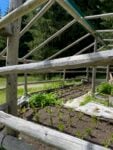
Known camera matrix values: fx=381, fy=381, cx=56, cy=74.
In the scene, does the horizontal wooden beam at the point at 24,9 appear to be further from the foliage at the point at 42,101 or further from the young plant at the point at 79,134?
the foliage at the point at 42,101

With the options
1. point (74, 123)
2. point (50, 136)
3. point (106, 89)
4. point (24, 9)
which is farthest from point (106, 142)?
point (106, 89)

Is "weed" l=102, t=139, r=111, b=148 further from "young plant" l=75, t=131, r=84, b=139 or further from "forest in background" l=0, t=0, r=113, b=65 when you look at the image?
"forest in background" l=0, t=0, r=113, b=65

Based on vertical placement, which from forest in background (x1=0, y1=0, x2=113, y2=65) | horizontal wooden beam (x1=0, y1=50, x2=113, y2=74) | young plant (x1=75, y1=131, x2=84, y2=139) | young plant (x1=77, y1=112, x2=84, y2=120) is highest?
forest in background (x1=0, y1=0, x2=113, y2=65)

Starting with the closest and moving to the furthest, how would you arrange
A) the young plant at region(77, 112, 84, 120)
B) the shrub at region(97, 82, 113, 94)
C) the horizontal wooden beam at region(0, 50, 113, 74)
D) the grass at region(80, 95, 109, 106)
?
the horizontal wooden beam at region(0, 50, 113, 74) → the young plant at region(77, 112, 84, 120) → the grass at region(80, 95, 109, 106) → the shrub at region(97, 82, 113, 94)

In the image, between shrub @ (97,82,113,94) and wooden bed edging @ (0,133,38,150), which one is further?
shrub @ (97,82,113,94)

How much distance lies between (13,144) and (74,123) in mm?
2537

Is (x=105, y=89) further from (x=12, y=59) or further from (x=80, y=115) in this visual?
(x=12, y=59)

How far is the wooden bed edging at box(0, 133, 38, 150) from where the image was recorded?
3.34 meters

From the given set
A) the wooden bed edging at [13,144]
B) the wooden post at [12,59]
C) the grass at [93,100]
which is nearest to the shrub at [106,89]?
the grass at [93,100]

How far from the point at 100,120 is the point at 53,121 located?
2.51 ft

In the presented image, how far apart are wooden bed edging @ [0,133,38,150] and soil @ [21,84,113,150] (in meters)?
1.28

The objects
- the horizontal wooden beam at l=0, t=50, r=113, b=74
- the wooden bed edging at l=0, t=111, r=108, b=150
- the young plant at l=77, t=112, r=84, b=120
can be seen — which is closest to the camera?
the horizontal wooden beam at l=0, t=50, r=113, b=74

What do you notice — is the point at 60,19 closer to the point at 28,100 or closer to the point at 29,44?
the point at 29,44

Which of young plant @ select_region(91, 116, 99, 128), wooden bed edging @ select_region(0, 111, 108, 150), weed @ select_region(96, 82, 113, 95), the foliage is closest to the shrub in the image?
weed @ select_region(96, 82, 113, 95)
